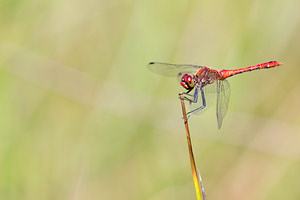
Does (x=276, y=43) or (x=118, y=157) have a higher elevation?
(x=276, y=43)

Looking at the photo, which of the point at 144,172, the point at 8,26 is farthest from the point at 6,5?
the point at 144,172

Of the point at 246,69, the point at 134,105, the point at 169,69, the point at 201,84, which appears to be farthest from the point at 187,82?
the point at 246,69

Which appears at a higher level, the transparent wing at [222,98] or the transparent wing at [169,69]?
the transparent wing at [169,69]

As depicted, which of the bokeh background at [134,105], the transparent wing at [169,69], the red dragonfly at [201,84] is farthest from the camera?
the bokeh background at [134,105]

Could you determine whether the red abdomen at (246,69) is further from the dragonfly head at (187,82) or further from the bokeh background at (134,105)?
the dragonfly head at (187,82)

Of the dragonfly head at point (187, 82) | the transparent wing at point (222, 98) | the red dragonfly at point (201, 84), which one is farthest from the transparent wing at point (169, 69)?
the dragonfly head at point (187, 82)

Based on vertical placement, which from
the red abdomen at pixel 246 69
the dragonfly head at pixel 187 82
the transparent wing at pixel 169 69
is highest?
the red abdomen at pixel 246 69

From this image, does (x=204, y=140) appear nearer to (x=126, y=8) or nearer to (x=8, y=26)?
(x=126, y=8)

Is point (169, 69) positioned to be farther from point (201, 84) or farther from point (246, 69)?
point (246, 69)
